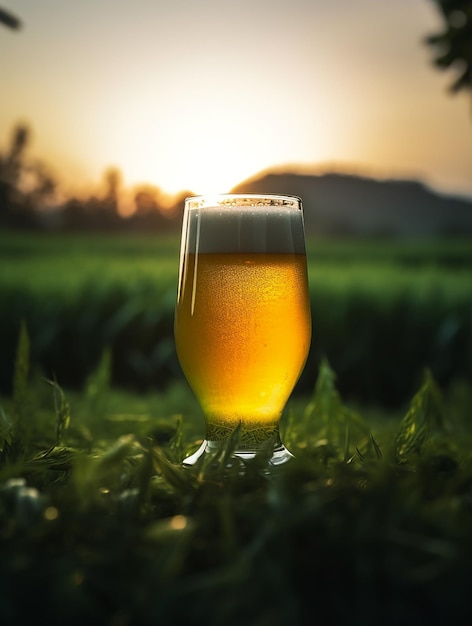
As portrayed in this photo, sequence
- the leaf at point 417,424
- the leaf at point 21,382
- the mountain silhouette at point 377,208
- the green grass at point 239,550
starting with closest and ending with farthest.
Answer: the green grass at point 239,550, the leaf at point 417,424, the leaf at point 21,382, the mountain silhouette at point 377,208

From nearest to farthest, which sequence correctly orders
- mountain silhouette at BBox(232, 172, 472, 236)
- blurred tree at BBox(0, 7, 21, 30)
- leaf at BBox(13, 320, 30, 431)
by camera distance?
1. leaf at BBox(13, 320, 30, 431)
2. blurred tree at BBox(0, 7, 21, 30)
3. mountain silhouette at BBox(232, 172, 472, 236)

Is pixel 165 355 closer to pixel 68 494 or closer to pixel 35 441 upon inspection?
pixel 35 441

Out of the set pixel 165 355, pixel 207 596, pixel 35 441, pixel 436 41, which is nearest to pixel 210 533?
pixel 207 596

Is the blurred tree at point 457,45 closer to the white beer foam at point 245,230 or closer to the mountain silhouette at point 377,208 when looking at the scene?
the white beer foam at point 245,230

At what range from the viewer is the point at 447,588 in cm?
47

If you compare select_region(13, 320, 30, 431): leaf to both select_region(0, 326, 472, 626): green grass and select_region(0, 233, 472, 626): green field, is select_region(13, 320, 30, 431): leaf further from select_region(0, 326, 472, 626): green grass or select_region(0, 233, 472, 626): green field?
select_region(0, 326, 472, 626): green grass

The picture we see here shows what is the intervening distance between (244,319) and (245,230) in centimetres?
14

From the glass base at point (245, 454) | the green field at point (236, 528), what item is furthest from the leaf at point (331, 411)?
the glass base at point (245, 454)

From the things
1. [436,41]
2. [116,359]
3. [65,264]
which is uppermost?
[436,41]

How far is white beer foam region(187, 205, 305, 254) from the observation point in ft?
3.65

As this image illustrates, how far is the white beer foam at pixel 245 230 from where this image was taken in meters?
1.11

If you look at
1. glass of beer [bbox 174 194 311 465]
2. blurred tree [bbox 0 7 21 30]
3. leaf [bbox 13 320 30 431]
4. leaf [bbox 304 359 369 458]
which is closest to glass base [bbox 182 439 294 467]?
glass of beer [bbox 174 194 311 465]

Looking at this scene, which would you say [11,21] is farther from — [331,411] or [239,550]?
[239,550]

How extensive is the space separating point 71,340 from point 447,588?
3330 mm
